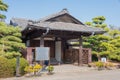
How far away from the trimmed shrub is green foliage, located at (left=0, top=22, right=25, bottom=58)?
1.45 metres

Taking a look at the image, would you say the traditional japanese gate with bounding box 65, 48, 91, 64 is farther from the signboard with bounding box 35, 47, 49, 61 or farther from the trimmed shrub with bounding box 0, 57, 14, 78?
the trimmed shrub with bounding box 0, 57, 14, 78

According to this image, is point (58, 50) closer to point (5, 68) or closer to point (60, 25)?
point (60, 25)

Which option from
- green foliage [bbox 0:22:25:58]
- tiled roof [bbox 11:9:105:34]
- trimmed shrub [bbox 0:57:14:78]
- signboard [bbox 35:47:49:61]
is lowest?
trimmed shrub [bbox 0:57:14:78]

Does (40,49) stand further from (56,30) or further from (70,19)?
Result: (70,19)

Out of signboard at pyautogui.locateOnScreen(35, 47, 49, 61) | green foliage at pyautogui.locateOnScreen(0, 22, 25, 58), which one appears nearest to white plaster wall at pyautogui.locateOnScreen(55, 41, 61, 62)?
green foliage at pyautogui.locateOnScreen(0, 22, 25, 58)

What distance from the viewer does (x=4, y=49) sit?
15.9 m

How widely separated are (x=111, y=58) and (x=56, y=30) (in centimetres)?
757

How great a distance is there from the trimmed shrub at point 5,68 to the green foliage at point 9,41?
4.77 feet

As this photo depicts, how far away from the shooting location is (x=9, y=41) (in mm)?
16312

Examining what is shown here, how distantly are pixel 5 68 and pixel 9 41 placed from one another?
9.86ft

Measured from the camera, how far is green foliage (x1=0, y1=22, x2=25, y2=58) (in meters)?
15.7

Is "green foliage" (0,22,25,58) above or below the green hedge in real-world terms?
above

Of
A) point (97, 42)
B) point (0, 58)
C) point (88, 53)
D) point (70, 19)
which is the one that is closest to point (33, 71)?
point (0, 58)

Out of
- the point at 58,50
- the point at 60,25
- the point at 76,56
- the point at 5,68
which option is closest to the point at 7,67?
the point at 5,68
